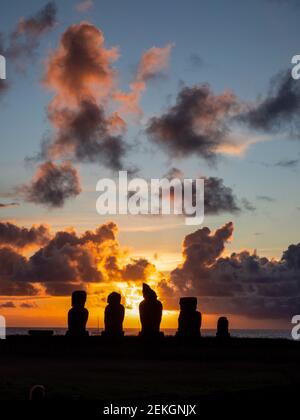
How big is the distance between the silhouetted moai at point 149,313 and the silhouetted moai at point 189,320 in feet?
7.80

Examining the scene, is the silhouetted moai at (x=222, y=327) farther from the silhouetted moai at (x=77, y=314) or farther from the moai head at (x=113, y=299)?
the silhouetted moai at (x=77, y=314)

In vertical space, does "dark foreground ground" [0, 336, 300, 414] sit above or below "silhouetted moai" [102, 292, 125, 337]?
below

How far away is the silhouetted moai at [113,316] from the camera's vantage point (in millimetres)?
49312

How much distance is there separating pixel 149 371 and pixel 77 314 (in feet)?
65.9

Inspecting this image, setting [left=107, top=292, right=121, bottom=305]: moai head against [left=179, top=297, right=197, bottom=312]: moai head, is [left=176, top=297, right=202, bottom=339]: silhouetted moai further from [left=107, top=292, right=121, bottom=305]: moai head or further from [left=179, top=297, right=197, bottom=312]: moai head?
[left=107, top=292, right=121, bottom=305]: moai head

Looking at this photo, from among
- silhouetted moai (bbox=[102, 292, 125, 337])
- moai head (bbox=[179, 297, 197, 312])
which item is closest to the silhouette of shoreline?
silhouetted moai (bbox=[102, 292, 125, 337])

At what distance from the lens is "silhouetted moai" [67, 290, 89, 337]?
48531mm

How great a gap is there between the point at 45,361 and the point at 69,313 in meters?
14.7

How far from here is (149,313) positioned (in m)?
49.0

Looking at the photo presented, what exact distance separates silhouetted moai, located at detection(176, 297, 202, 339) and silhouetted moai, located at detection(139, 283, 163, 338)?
7.80 feet
